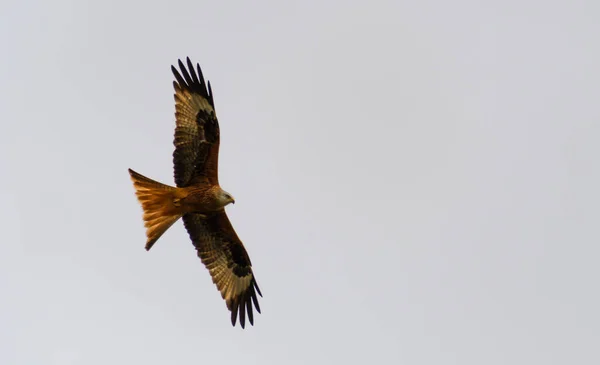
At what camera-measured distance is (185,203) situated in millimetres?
12703

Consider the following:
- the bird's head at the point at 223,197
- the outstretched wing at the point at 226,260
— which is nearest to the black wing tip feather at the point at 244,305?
the outstretched wing at the point at 226,260

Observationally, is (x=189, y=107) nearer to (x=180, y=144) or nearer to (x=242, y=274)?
(x=180, y=144)

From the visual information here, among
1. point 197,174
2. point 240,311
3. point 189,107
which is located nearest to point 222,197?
point 197,174

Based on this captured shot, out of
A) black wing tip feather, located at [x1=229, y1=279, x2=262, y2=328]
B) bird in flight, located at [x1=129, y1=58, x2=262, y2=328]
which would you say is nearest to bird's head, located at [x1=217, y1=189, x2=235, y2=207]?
bird in flight, located at [x1=129, y1=58, x2=262, y2=328]

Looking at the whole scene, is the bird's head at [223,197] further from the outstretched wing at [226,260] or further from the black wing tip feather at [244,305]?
the black wing tip feather at [244,305]

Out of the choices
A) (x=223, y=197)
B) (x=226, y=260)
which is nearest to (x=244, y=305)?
(x=226, y=260)

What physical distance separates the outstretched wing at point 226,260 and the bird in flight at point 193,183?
15 millimetres

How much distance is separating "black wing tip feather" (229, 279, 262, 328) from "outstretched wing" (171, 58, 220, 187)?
2.24 meters

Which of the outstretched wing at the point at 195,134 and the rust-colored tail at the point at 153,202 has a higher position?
the outstretched wing at the point at 195,134

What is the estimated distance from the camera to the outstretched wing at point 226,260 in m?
13.6

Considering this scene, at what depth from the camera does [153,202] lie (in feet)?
41.2

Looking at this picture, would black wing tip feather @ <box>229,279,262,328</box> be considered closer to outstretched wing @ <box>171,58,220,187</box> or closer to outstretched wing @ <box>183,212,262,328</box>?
outstretched wing @ <box>183,212,262,328</box>

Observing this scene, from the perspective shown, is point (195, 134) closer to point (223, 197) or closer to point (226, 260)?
point (223, 197)

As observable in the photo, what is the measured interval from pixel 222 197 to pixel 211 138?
0.85m
